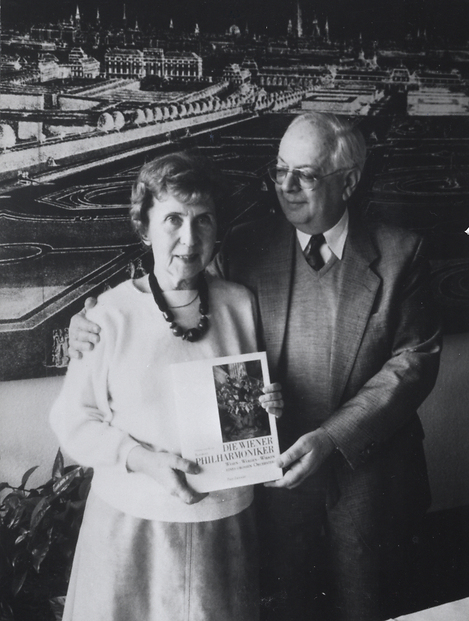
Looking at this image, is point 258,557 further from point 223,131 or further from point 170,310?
point 223,131

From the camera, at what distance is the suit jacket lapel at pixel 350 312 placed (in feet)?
5.04

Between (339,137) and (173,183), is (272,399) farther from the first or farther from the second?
(339,137)

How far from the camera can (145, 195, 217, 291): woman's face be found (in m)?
1.32

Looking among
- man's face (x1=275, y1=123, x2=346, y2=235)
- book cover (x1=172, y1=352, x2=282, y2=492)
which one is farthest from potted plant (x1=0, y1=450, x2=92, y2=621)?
man's face (x1=275, y1=123, x2=346, y2=235)

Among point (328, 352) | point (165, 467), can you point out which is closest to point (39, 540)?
point (165, 467)

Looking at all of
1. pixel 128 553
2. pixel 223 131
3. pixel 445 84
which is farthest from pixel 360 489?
pixel 445 84

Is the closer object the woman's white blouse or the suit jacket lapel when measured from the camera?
the woman's white blouse

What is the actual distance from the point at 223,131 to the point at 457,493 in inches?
47.9

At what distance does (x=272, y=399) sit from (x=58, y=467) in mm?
490

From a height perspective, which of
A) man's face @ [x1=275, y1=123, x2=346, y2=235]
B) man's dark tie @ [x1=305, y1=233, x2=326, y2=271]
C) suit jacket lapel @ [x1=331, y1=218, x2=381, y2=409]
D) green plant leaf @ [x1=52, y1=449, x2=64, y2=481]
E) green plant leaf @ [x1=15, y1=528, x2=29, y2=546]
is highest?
man's face @ [x1=275, y1=123, x2=346, y2=235]

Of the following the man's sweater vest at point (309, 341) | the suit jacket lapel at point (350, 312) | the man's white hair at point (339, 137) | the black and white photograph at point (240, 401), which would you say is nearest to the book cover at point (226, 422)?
the black and white photograph at point (240, 401)

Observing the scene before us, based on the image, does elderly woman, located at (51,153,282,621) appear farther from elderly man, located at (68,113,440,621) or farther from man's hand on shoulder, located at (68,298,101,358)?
elderly man, located at (68,113,440,621)

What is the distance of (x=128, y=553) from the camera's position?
1360 millimetres

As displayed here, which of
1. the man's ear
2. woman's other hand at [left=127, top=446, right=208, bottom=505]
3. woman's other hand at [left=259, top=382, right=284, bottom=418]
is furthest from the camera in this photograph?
the man's ear
